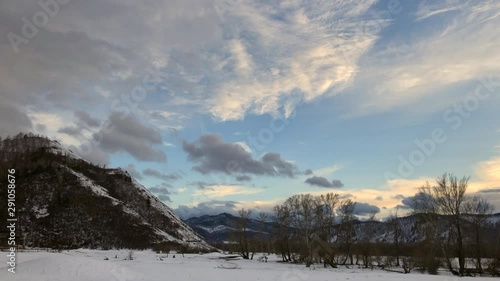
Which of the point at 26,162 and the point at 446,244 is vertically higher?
the point at 26,162

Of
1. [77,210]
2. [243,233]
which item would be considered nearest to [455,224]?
[243,233]

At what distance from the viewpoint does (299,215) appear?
299 feet

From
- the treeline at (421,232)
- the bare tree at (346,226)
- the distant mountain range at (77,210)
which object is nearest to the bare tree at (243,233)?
the treeline at (421,232)

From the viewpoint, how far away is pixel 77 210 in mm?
140375

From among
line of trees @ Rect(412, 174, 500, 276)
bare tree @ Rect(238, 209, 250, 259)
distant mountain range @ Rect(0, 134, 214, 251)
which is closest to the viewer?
line of trees @ Rect(412, 174, 500, 276)

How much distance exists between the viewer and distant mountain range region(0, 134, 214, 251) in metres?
125

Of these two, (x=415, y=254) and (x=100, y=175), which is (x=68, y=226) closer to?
(x=100, y=175)

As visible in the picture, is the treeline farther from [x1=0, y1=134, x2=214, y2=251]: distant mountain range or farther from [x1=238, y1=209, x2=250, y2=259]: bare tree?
[x1=0, y1=134, x2=214, y2=251]: distant mountain range

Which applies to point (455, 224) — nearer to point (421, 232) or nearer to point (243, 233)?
point (421, 232)

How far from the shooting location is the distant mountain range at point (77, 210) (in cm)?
12511

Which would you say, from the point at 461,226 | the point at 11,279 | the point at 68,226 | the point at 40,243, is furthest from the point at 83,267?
the point at 68,226

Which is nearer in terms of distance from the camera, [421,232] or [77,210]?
[421,232]

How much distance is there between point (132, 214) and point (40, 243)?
40075 millimetres

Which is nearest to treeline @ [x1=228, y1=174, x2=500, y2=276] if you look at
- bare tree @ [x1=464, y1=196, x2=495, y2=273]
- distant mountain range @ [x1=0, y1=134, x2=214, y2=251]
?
bare tree @ [x1=464, y1=196, x2=495, y2=273]
